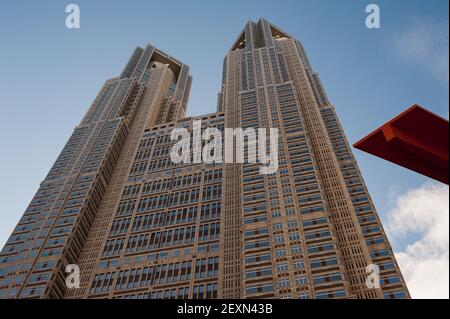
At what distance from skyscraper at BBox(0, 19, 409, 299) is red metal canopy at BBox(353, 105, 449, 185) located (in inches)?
2106

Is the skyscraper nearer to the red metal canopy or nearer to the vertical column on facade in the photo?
the vertical column on facade

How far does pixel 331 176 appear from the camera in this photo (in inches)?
3322

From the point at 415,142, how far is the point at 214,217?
3099 inches

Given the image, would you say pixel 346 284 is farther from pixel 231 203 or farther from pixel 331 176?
pixel 231 203

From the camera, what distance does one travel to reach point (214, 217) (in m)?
87.8

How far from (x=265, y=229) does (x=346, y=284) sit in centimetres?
1768

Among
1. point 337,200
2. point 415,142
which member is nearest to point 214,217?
point 337,200

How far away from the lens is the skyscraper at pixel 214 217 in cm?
6781

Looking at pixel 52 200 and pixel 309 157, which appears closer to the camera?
pixel 309 157

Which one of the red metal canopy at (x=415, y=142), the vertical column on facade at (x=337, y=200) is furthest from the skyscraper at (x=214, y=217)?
the red metal canopy at (x=415, y=142)

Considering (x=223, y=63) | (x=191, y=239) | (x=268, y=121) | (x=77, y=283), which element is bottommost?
(x=77, y=283)
